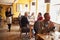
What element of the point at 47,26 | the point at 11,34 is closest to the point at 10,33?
the point at 11,34

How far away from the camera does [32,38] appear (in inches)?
241

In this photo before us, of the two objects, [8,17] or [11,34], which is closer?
[11,34]

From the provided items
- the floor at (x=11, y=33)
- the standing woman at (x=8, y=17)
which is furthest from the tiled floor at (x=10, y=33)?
the standing woman at (x=8, y=17)

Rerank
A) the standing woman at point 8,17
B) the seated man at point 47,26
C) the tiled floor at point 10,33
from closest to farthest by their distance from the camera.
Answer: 1. the seated man at point 47,26
2. the tiled floor at point 10,33
3. the standing woman at point 8,17

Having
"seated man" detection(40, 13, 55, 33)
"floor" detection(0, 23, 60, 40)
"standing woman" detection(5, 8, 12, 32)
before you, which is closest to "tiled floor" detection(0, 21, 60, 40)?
"floor" detection(0, 23, 60, 40)

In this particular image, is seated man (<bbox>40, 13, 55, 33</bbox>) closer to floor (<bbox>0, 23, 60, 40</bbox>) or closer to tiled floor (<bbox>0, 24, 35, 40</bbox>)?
floor (<bbox>0, 23, 60, 40</bbox>)

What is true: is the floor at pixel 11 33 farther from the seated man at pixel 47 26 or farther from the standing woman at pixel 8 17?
the seated man at pixel 47 26

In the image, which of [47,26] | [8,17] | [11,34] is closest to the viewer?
[47,26]

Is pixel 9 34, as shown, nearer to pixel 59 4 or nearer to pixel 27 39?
pixel 27 39

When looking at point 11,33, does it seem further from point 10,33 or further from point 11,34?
point 11,34

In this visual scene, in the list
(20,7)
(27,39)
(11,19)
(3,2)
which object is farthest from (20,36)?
(20,7)

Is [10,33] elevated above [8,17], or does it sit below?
below

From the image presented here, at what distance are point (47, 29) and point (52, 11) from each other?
2448 millimetres

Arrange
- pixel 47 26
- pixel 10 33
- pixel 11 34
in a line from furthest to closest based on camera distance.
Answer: pixel 10 33
pixel 11 34
pixel 47 26
